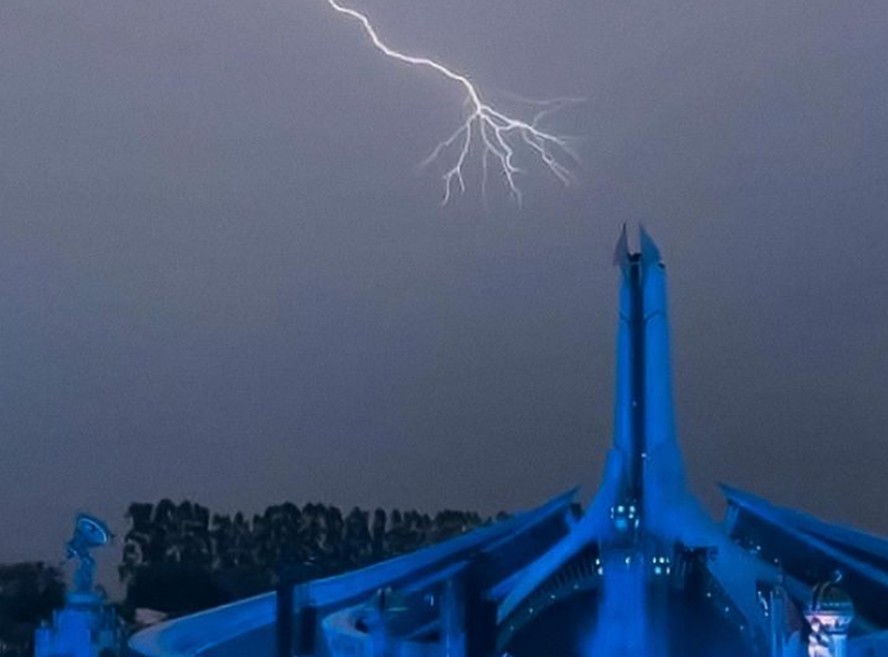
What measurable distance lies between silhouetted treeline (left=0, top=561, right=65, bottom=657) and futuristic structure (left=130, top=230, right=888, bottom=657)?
717 cm

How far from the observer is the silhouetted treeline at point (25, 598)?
32.9m

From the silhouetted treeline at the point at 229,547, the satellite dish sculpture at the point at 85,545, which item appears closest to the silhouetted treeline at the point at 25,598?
the silhouetted treeline at the point at 229,547

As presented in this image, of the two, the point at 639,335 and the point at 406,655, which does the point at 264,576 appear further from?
the point at 406,655

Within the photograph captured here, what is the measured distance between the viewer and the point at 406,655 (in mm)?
15008

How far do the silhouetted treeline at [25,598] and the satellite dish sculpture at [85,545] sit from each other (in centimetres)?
1474

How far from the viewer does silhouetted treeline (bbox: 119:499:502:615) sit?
138 ft

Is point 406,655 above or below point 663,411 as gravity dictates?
below

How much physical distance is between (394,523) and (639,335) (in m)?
28.3

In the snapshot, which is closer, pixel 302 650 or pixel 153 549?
pixel 302 650

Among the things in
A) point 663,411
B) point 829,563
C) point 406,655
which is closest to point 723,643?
point 829,563

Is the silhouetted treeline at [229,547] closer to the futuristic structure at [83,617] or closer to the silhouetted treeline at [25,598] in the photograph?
the silhouetted treeline at [25,598]

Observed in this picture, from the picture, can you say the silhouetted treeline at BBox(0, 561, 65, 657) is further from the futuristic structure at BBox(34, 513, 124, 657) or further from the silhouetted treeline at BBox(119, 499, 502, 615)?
the futuristic structure at BBox(34, 513, 124, 657)

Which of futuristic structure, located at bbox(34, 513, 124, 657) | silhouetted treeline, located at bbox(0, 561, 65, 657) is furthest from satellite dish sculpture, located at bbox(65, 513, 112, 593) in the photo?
silhouetted treeline, located at bbox(0, 561, 65, 657)

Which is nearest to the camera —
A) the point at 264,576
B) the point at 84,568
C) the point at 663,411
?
the point at 84,568
